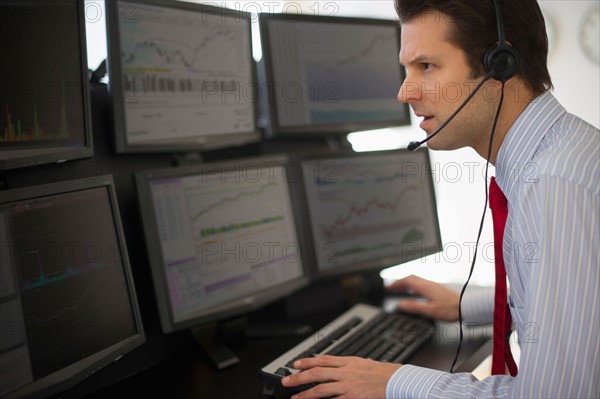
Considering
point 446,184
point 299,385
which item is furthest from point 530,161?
point 446,184

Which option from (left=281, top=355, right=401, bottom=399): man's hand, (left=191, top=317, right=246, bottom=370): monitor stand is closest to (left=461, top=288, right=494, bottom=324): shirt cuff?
(left=281, top=355, right=401, bottom=399): man's hand

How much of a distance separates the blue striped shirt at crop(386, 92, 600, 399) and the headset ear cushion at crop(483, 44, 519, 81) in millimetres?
149

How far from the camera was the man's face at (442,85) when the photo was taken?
0.98 m

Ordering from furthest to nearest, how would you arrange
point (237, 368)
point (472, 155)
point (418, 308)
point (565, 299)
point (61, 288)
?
point (472, 155) → point (418, 308) → point (237, 368) → point (61, 288) → point (565, 299)

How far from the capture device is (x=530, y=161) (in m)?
0.90

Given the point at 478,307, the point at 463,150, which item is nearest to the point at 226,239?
the point at 478,307

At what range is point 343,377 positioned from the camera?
0.93m

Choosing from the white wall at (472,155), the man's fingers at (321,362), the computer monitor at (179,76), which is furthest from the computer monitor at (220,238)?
the white wall at (472,155)

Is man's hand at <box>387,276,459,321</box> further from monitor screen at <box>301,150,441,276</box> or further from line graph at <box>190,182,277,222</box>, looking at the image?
line graph at <box>190,182,277,222</box>

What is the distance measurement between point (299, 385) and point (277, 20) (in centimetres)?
94

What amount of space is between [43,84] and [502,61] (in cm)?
79

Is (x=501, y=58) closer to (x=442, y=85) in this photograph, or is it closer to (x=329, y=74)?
(x=442, y=85)

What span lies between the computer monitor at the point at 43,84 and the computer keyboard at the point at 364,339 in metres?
0.56

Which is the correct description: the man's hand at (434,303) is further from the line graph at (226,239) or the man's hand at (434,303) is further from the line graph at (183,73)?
the line graph at (183,73)
